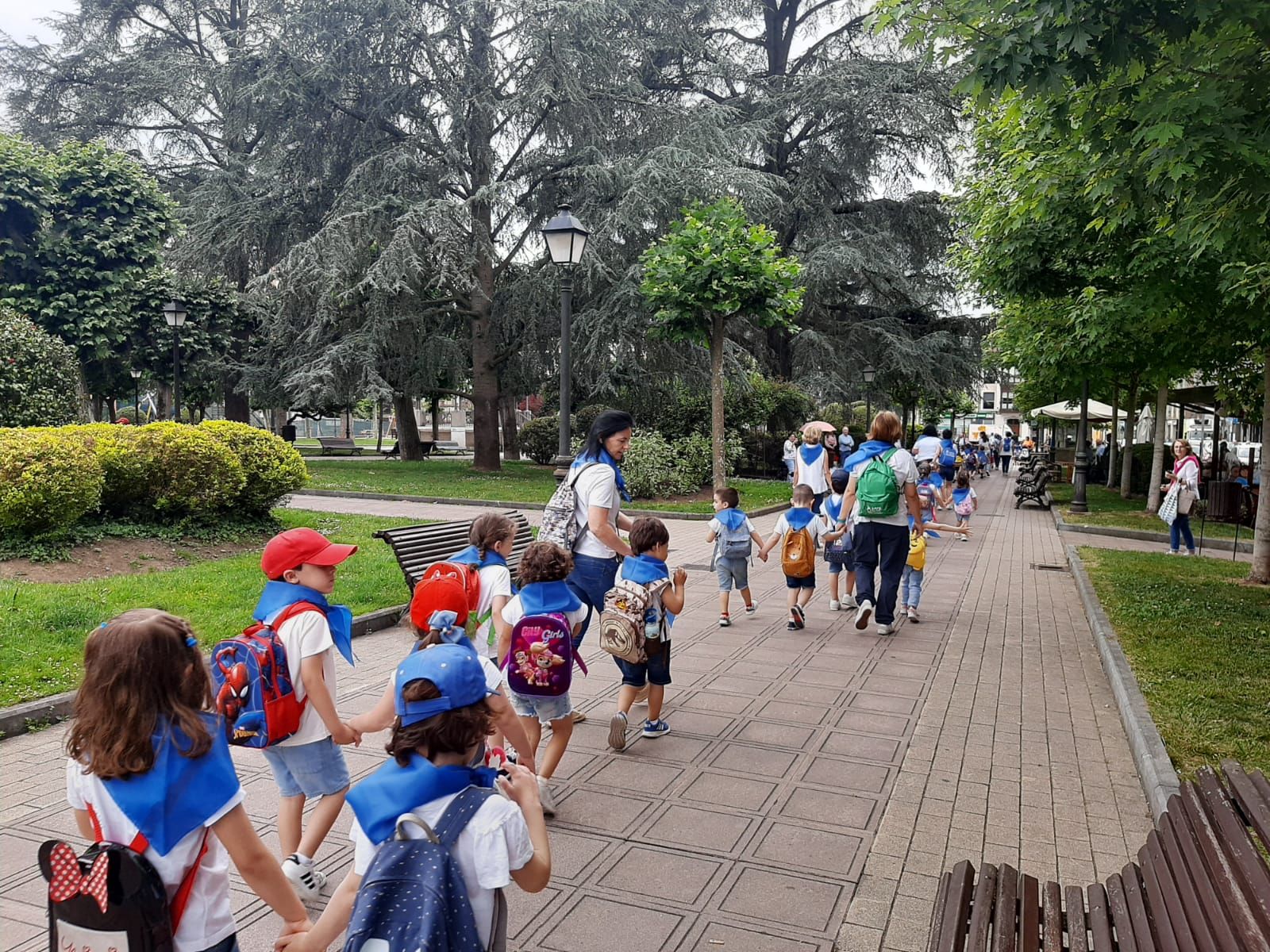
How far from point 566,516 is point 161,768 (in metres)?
3.39

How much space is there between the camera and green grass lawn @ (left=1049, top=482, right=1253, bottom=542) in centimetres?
1783

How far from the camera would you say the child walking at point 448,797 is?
2205 millimetres

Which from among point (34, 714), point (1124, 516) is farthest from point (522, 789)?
point (1124, 516)

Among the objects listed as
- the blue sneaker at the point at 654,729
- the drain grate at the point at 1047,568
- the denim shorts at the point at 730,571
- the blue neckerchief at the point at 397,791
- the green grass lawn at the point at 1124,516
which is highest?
the blue neckerchief at the point at 397,791

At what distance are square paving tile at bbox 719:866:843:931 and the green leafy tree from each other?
38.4ft

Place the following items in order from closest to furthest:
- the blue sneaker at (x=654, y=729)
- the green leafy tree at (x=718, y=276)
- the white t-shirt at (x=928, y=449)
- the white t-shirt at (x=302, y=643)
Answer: the white t-shirt at (x=302, y=643), the blue sneaker at (x=654, y=729), the green leafy tree at (x=718, y=276), the white t-shirt at (x=928, y=449)

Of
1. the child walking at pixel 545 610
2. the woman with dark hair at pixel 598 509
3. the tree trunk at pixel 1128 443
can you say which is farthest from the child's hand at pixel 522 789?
the tree trunk at pixel 1128 443

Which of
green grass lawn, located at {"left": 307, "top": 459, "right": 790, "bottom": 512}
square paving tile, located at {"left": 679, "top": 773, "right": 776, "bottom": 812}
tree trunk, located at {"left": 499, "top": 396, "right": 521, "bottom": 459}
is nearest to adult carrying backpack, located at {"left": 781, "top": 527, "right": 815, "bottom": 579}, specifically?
square paving tile, located at {"left": 679, "top": 773, "right": 776, "bottom": 812}

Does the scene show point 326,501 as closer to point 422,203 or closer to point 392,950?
point 422,203

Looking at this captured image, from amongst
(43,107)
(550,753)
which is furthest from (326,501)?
(43,107)

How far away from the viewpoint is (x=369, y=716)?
328cm

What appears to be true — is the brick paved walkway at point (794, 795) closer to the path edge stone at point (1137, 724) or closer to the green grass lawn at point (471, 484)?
the path edge stone at point (1137, 724)

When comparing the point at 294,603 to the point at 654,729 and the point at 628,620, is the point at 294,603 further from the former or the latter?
the point at 654,729

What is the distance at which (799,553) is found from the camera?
8.62 m
